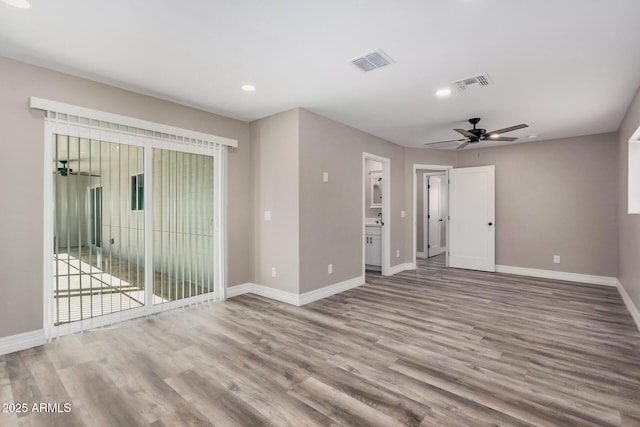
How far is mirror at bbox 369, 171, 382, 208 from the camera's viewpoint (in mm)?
7242

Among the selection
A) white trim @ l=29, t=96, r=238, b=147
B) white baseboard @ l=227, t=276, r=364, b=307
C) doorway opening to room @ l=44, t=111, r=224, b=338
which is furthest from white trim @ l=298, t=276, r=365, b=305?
white trim @ l=29, t=96, r=238, b=147

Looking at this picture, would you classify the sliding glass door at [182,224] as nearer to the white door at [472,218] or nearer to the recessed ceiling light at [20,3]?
the recessed ceiling light at [20,3]

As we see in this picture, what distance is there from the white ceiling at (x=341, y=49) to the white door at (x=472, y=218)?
2.43 metres

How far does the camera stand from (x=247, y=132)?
463 centimetres

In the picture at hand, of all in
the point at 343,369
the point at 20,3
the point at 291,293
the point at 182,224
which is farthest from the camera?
the point at 291,293

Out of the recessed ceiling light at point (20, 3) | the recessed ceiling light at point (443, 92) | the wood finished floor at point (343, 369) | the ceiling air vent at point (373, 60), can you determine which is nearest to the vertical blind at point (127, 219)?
the wood finished floor at point (343, 369)

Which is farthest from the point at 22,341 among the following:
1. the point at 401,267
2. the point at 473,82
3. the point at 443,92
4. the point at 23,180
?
the point at 401,267

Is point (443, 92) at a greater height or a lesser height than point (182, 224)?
greater

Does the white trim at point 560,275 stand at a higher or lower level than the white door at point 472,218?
lower

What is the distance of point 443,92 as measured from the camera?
3479mm

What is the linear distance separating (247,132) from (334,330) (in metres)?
3.04

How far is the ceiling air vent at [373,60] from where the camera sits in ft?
8.68

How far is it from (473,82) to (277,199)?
2.65 metres

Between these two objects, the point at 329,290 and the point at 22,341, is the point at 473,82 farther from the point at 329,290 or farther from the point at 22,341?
the point at 22,341
